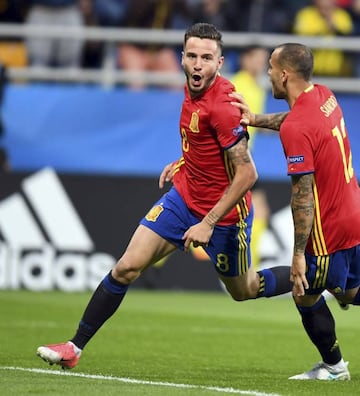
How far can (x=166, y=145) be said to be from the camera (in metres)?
17.4

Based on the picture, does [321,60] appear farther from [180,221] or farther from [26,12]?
[180,221]

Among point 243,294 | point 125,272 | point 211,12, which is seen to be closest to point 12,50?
point 211,12

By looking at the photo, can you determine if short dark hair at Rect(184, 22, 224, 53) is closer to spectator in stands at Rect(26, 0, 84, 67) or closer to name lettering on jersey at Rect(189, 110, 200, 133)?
name lettering on jersey at Rect(189, 110, 200, 133)

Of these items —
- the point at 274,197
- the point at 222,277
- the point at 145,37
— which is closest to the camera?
the point at 222,277

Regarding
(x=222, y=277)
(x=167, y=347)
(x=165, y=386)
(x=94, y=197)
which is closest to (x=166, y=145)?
(x=94, y=197)

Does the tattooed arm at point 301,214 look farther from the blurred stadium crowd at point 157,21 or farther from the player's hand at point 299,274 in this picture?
the blurred stadium crowd at point 157,21

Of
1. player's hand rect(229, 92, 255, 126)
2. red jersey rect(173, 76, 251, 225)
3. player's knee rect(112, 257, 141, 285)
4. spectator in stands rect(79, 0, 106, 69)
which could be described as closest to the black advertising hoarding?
spectator in stands rect(79, 0, 106, 69)

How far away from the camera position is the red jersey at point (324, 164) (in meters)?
7.78

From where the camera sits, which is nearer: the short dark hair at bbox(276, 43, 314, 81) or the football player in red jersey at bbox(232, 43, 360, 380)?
the football player in red jersey at bbox(232, 43, 360, 380)

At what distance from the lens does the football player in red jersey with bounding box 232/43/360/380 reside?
→ 308 inches

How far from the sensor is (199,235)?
27.3 ft

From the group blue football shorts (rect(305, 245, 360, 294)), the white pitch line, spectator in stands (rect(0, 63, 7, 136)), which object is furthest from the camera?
spectator in stands (rect(0, 63, 7, 136))

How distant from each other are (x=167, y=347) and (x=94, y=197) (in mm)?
6303

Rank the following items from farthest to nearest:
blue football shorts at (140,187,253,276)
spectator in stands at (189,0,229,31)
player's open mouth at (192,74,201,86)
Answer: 1. spectator in stands at (189,0,229,31)
2. blue football shorts at (140,187,253,276)
3. player's open mouth at (192,74,201,86)
